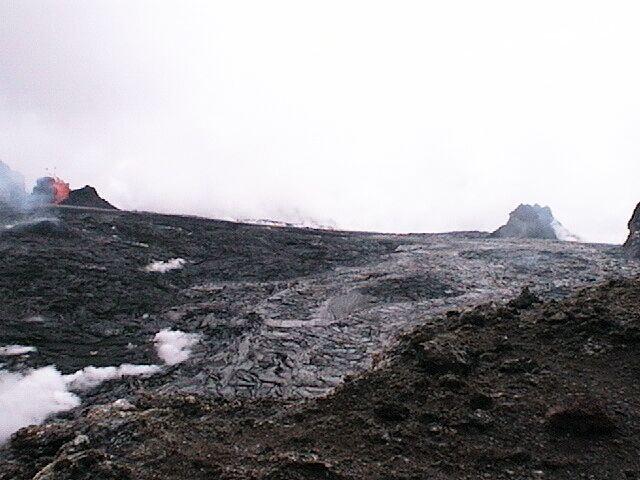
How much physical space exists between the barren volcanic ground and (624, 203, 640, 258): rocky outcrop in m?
2.89

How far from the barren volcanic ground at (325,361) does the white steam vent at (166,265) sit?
43 centimetres

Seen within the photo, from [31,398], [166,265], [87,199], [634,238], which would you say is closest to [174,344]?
[31,398]

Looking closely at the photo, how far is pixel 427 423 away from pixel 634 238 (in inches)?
1060

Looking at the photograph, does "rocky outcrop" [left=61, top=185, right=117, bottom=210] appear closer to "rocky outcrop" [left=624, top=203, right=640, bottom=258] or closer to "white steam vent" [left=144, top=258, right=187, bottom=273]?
"white steam vent" [left=144, top=258, right=187, bottom=273]

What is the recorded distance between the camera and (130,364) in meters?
14.4

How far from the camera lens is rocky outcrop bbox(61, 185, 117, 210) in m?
51.6

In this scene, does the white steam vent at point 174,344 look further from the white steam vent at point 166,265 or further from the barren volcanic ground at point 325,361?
the white steam vent at point 166,265

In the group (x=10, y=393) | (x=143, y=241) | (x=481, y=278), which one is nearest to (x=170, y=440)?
(x=10, y=393)

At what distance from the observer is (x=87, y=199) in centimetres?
5228

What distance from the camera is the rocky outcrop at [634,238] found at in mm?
28266

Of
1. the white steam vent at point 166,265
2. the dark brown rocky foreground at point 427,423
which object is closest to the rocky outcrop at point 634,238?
the dark brown rocky foreground at point 427,423

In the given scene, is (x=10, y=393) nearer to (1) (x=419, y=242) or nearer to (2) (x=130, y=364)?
(2) (x=130, y=364)

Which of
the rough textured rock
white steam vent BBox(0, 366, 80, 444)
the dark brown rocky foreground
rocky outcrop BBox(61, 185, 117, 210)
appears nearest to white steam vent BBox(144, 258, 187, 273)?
the rough textured rock

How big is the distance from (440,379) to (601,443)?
2.85 meters
